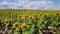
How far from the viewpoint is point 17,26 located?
4508 millimetres

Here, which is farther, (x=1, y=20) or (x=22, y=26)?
(x=1, y=20)

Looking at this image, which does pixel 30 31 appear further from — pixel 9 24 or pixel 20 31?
pixel 9 24

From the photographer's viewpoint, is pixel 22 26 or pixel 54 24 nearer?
pixel 22 26

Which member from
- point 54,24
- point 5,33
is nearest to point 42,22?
point 54,24

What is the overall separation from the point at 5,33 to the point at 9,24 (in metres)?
0.48

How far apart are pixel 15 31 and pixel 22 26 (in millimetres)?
210

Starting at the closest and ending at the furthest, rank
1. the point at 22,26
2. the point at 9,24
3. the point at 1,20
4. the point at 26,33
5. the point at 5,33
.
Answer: the point at 26,33 < the point at 22,26 < the point at 5,33 < the point at 9,24 < the point at 1,20

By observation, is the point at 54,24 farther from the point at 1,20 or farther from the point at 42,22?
the point at 1,20

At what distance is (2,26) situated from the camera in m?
5.73

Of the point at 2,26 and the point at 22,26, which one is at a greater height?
the point at 22,26

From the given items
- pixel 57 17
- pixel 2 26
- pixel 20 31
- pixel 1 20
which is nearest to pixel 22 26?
pixel 20 31

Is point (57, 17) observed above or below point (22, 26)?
below

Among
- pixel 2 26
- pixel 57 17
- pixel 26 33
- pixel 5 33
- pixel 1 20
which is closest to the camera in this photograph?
pixel 26 33

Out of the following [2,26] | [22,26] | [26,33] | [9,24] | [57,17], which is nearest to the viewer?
[26,33]
